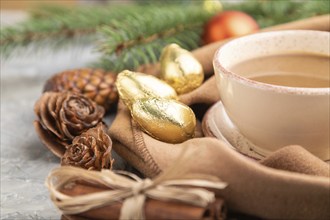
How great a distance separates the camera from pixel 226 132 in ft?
2.27

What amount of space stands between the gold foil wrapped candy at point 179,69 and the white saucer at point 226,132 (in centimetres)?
8

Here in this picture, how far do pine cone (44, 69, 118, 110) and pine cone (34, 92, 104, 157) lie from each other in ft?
0.24

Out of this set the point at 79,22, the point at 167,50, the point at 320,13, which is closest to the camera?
the point at 167,50

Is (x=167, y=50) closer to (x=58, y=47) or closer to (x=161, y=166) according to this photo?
(x=161, y=166)

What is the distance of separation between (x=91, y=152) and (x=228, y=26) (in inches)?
17.5

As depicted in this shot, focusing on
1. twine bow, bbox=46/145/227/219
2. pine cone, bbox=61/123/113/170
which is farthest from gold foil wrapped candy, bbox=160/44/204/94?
twine bow, bbox=46/145/227/219

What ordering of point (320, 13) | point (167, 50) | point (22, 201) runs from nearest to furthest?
point (22, 201) < point (167, 50) < point (320, 13)

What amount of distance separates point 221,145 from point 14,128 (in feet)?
1.40

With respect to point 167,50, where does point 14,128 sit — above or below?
below

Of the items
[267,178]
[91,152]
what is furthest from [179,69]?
[267,178]

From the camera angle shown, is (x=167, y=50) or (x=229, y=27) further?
(x=229, y=27)

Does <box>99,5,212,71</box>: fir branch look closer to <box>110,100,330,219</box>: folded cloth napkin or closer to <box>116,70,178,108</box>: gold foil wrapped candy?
<box>116,70,178,108</box>: gold foil wrapped candy

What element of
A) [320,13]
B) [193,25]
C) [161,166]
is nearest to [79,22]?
[193,25]

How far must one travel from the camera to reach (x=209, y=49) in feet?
2.88
